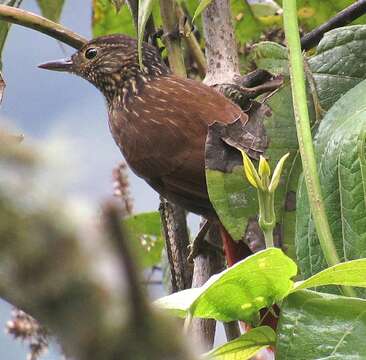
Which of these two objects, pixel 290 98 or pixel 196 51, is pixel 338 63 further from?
pixel 196 51

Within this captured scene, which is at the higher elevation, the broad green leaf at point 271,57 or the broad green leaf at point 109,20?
the broad green leaf at point 109,20

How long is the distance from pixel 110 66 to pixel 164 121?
1.83 feet

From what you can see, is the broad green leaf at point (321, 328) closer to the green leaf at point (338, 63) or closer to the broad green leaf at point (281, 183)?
the broad green leaf at point (281, 183)

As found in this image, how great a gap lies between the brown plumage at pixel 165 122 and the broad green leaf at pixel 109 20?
0.08 meters

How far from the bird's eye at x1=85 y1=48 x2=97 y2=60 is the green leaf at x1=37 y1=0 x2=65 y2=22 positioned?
612 millimetres

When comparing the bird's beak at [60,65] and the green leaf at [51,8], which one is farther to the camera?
the bird's beak at [60,65]

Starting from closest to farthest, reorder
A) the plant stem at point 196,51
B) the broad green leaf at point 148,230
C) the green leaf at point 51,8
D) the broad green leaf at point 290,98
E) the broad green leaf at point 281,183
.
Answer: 1. the broad green leaf at point 281,183
2. the broad green leaf at point 290,98
3. the green leaf at point 51,8
4. the plant stem at point 196,51
5. the broad green leaf at point 148,230

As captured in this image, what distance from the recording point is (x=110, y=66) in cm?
237

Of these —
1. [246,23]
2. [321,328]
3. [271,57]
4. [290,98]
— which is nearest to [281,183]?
[290,98]

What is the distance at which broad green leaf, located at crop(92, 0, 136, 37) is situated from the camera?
192 centimetres

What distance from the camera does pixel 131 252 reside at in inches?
7.9

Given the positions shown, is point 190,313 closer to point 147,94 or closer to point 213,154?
point 213,154

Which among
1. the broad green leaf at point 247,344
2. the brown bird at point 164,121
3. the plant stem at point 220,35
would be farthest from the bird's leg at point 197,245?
the broad green leaf at point 247,344

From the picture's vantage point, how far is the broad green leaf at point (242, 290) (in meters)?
0.72
